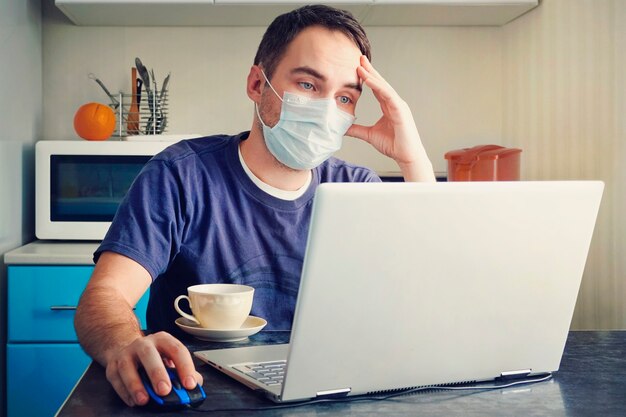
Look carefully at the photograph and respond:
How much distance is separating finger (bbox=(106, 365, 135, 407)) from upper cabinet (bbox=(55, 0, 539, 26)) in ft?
6.27

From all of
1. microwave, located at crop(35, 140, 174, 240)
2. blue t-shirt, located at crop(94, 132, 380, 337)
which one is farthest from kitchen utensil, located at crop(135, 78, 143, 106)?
blue t-shirt, located at crop(94, 132, 380, 337)

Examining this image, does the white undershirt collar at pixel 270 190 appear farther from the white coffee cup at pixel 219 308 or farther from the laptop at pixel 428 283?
the laptop at pixel 428 283

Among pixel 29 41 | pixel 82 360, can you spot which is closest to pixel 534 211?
pixel 82 360

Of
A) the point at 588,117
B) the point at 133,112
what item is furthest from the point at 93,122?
the point at 588,117

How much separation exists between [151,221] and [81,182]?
129 cm

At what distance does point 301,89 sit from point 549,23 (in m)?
1.36

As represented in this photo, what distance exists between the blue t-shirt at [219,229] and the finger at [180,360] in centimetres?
52

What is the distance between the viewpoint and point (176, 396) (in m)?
0.77

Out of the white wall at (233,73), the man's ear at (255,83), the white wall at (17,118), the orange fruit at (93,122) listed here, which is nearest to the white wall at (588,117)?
the white wall at (233,73)

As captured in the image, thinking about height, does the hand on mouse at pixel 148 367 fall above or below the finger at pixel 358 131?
below

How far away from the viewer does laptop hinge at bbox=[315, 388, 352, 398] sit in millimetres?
805

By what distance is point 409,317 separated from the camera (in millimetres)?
808

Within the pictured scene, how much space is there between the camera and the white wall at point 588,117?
2.12 m

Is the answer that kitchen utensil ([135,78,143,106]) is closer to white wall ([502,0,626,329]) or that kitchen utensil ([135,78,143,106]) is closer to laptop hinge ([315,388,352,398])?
white wall ([502,0,626,329])
